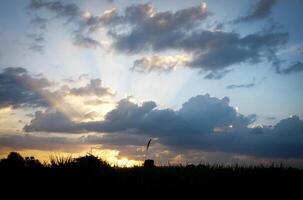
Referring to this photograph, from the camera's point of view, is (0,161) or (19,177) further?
(0,161)

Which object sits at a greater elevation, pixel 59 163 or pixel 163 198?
pixel 59 163

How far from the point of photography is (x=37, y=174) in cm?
1717

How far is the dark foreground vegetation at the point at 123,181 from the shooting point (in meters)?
15.7

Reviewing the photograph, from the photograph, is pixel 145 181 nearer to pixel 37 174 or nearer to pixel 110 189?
pixel 110 189

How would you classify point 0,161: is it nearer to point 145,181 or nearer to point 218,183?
point 145,181

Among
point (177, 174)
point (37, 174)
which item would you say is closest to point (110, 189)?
point (37, 174)

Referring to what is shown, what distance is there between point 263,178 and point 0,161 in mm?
13196

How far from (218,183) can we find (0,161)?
10.7 m

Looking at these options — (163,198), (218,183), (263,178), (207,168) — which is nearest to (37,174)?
(163,198)

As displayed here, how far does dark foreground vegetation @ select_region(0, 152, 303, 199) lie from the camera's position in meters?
15.7

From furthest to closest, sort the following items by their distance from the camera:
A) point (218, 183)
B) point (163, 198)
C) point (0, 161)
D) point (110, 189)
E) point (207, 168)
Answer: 1. point (207, 168)
2. point (0, 161)
3. point (218, 183)
4. point (110, 189)
5. point (163, 198)

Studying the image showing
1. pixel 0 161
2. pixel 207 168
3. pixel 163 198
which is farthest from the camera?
pixel 207 168

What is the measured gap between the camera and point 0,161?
61.4 ft

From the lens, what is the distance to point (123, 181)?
16938mm
